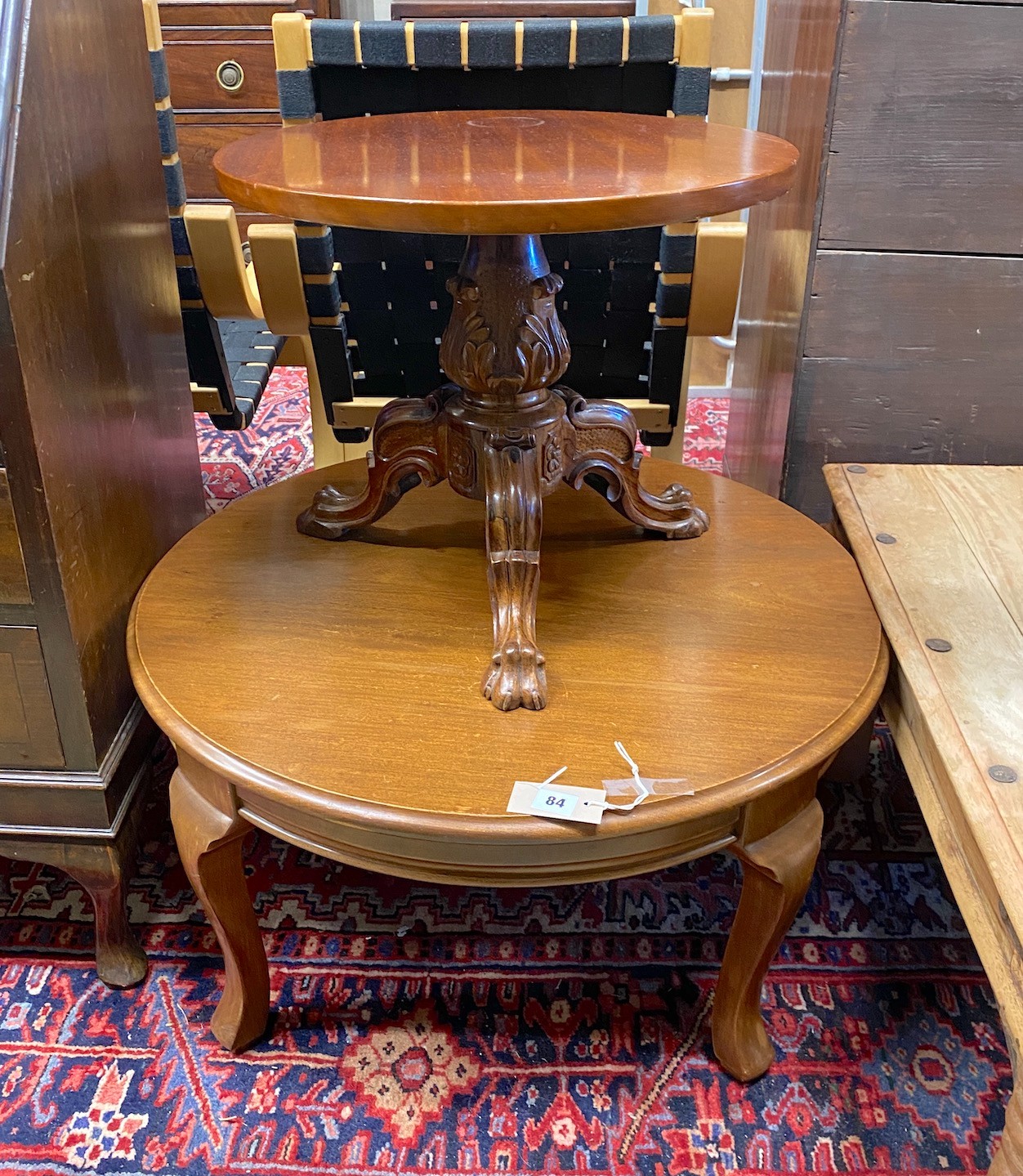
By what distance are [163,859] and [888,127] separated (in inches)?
51.8

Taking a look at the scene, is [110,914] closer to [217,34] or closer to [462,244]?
[462,244]

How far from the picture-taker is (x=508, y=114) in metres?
1.33

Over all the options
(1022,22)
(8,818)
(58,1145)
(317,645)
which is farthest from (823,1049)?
(1022,22)

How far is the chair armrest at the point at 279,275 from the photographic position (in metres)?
1.56

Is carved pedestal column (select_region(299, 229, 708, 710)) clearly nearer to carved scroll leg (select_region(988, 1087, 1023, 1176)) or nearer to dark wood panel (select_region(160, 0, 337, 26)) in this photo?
carved scroll leg (select_region(988, 1087, 1023, 1176))

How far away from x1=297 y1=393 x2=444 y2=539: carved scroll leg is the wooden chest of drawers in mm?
1925

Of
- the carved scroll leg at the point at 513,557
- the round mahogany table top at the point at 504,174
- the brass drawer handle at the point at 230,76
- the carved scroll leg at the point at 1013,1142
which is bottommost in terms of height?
the carved scroll leg at the point at 1013,1142

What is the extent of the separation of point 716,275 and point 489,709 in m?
0.83

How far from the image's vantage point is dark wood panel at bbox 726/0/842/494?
1414 millimetres

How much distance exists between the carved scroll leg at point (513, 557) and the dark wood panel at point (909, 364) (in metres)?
0.52

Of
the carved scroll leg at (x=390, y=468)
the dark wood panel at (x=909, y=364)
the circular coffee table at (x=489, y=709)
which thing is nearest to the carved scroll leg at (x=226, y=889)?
the circular coffee table at (x=489, y=709)

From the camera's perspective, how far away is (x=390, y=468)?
4.36 ft

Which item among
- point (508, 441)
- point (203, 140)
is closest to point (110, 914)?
point (508, 441)

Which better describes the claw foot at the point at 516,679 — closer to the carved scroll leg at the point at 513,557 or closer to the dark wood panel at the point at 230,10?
the carved scroll leg at the point at 513,557
